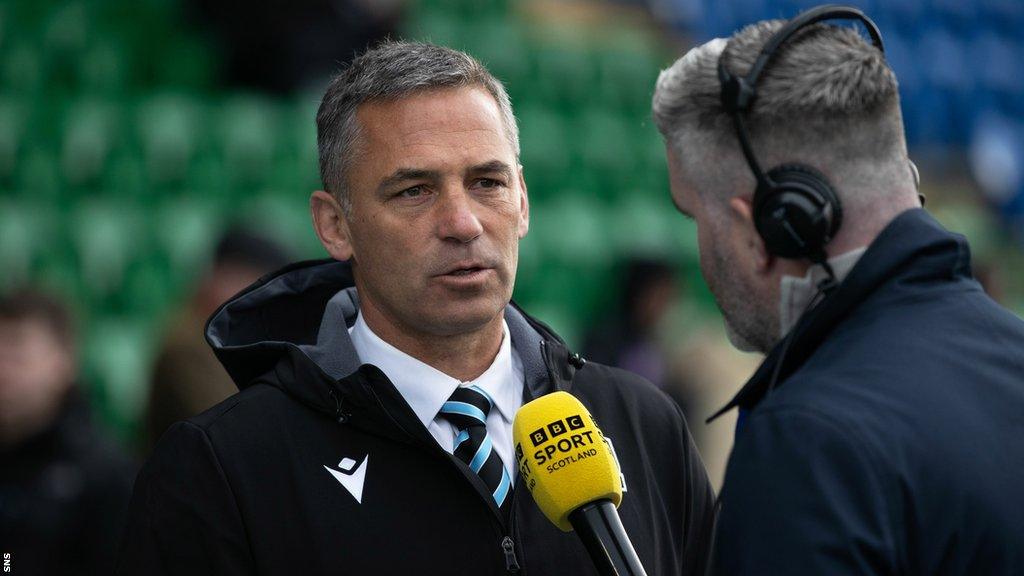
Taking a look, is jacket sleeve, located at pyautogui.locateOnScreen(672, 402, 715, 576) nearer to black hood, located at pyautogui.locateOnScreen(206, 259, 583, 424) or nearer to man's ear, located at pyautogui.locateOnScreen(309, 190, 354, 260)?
black hood, located at pyautogui.locateOnScreen(206, 259, 583, 424)

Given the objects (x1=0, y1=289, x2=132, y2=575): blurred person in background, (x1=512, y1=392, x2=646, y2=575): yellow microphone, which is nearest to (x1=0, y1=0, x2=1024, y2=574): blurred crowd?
(x1=0, y1=289, x2=132, y2=575): blurred person in background

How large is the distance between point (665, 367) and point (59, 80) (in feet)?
10.7

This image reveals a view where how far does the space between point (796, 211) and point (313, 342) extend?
1.20 metres

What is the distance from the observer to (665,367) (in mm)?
6148

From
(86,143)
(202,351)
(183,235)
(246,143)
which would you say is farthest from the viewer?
(246,143)

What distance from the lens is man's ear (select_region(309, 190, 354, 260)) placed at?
259 cm

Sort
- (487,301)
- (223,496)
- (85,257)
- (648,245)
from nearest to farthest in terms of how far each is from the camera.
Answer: (223,496)
(487,301)
(85,257)
(648,245)

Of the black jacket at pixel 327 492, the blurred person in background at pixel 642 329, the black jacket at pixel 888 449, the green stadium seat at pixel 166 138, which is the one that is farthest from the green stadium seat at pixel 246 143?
the black jacket at pixel 888 449

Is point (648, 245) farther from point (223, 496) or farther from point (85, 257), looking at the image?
point (223, 496)

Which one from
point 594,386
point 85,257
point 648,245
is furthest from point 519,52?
point 594,386

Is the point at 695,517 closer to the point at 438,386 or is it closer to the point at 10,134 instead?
the point at 438,386

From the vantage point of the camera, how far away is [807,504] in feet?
5.30

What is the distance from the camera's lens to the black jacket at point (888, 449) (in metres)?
1.61

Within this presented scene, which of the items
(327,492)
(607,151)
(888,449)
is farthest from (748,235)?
(607,151)
